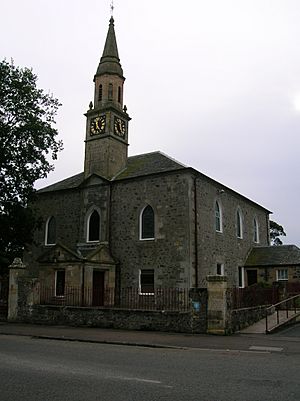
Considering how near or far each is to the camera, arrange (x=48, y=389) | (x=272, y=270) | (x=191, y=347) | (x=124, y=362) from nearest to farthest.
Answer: (x=48, y=389) → (x=124, y=362) → (x=191, y=347) → (x=272, y=270)

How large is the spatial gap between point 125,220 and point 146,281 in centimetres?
406

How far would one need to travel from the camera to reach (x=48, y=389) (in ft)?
22.2

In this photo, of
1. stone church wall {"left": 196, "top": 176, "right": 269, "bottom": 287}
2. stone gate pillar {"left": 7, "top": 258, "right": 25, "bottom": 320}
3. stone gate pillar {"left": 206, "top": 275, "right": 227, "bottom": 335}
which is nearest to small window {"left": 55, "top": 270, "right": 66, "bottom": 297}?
stone gate pillar {"left": 7, "top": 258, "right": 25, "bottom": 320}

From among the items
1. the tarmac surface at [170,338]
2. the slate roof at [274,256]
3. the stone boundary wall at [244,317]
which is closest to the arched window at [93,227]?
the tarmac surface at [170,338]

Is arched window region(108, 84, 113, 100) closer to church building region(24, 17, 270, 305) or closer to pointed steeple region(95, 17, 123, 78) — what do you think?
church building region(24, 17, 270, 305)

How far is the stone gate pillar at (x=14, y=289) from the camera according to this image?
2136cm

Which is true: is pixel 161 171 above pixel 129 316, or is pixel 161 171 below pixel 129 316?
above

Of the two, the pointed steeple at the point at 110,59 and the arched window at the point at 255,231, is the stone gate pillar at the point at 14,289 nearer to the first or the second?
the pointed steeple at the point at 110,59

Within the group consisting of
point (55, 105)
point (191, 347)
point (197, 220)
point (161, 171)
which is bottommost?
point (191, 347)

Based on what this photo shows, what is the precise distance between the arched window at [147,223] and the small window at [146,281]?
209cm

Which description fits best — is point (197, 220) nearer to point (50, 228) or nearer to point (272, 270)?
point (272, 270)

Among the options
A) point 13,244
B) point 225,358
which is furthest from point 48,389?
point 13,244

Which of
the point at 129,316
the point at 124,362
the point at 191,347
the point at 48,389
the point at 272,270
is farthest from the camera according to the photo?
the point at 272,270

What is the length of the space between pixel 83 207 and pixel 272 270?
13715 mm
